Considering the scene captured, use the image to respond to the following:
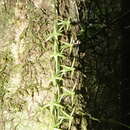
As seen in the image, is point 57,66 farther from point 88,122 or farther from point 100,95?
point 100,95

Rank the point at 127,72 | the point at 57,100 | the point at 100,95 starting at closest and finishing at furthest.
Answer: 1. the point at 57,100
2. the point at 100,95
3. the point at 127,72

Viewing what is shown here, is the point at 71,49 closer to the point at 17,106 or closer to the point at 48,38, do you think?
the point at 48,38

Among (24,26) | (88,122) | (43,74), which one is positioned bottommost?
(88,122)

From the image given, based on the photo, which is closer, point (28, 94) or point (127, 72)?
point (28, 94)

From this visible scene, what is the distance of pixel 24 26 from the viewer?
824 mm

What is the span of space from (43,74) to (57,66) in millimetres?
45

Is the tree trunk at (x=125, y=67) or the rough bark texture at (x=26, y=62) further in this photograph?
the tree trunk at (x=125, y=67)

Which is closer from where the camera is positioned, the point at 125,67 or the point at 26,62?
the point at 26,62

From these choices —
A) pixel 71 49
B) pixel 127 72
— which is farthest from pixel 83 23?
pixel 127 72

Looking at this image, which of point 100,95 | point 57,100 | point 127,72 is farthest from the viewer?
point 127,72

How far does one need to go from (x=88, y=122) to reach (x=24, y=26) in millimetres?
322

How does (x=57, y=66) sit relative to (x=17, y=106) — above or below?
above

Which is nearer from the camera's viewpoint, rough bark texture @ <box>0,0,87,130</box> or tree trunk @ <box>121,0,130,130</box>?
rough bark texture @ <box>0,0,87,130</box>

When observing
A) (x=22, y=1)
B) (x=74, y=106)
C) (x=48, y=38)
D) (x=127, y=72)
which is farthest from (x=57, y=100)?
(x=127, y=72)
